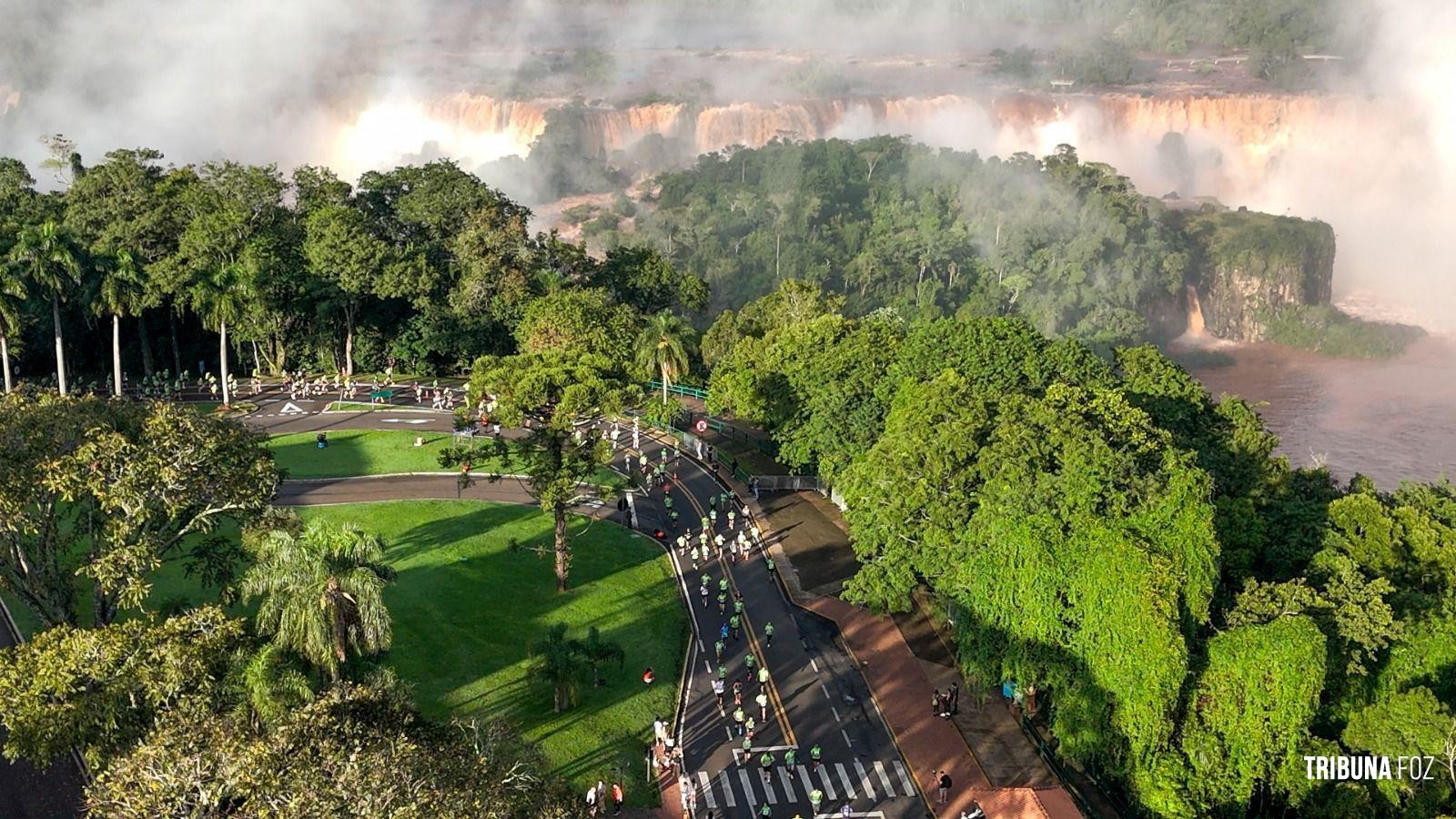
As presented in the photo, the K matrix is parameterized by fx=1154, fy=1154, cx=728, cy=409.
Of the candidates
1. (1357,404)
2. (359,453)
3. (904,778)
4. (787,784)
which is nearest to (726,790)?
(787,784)

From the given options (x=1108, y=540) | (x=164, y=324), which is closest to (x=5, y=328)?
(x=164, y=324)

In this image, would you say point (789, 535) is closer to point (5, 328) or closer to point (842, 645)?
point (842, 645)

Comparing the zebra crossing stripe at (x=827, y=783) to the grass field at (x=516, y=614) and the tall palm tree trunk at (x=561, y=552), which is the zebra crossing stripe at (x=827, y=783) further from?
the tall palm tree trunk at (x=561, y=552)

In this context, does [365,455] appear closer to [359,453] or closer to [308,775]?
[359,453]

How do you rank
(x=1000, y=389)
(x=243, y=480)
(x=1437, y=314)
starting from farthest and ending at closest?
(x=1437, y=314), (x=1000, y=389), (x=243, y=480)

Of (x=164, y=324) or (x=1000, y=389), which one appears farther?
(x=164, y=324)

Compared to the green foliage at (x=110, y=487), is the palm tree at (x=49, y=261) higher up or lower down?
higher up

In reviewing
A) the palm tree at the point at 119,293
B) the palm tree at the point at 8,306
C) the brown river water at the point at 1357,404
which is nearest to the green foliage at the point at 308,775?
the palm tree at the point at 8,306

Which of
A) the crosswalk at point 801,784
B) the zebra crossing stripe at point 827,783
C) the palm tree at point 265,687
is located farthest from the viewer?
the zebra crossing stripe at point 827,783
